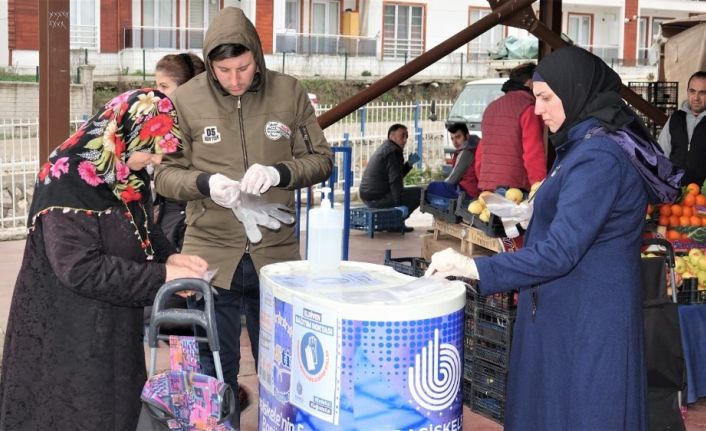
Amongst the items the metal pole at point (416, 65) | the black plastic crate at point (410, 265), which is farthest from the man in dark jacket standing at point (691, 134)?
the black plastic crate at point (410, 265)

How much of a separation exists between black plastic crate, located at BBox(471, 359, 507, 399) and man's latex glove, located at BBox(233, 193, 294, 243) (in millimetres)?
1823

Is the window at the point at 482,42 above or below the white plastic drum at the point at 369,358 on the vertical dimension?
above

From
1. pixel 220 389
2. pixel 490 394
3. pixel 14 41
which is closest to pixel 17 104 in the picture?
pixel 14 41

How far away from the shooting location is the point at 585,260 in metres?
3.16

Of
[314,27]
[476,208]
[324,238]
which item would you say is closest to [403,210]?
[476,208]

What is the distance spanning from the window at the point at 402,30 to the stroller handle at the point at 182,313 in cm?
3310

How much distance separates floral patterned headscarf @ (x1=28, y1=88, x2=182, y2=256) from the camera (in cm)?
309

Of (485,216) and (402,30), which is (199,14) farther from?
(485,216)

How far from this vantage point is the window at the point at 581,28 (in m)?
41.3

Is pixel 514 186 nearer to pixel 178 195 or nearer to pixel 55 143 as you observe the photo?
pixel 55 143

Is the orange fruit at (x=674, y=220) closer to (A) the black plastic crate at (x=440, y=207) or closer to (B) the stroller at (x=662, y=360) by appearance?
(A) the black plastic crate at (x=440, y=207)

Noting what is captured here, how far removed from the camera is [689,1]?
42.1 meters

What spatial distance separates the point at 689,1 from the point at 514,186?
3853 centimetres

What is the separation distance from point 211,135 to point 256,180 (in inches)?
16.7
